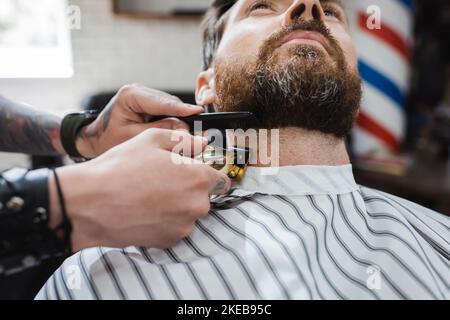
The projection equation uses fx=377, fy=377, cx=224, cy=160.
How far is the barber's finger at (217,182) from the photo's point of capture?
804 mm

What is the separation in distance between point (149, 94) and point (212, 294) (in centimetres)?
56

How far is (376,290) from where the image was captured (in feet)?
2.62

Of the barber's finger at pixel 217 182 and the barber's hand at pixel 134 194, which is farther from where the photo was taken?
the barber's finger at pixel 217 182

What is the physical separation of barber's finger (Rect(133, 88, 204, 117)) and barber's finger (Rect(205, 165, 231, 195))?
0.72 ft

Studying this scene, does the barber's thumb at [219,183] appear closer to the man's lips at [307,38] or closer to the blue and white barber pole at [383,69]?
the man's lips at [307,38]

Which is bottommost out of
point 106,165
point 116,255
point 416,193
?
point 416,193

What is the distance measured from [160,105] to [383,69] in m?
A: 2.04

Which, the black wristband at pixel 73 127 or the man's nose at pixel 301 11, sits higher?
the man's nose at pixel 301 11

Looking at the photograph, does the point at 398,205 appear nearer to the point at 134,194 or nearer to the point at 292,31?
the point at 292,31

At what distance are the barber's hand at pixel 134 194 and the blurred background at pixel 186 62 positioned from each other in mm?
1511

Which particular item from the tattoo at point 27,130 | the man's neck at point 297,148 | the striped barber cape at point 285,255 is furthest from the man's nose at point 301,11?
the tattoo at point 27,130

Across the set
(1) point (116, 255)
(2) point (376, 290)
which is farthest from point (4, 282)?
(2) point (376, 290)

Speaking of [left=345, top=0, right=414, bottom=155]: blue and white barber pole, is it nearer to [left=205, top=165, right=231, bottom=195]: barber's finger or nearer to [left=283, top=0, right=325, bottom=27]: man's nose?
[left=283, top=0, right=325, bottom=27]: man's nose
